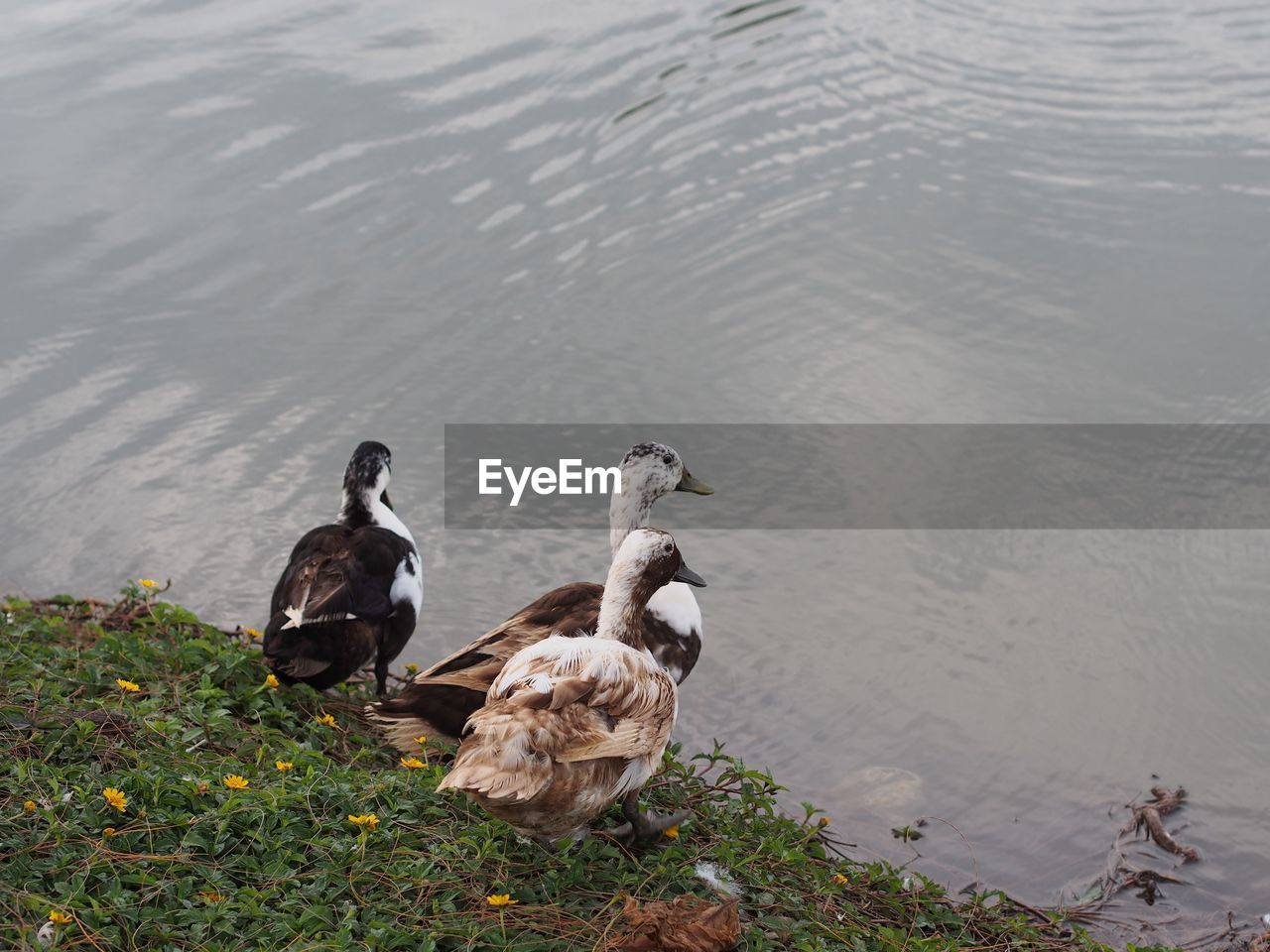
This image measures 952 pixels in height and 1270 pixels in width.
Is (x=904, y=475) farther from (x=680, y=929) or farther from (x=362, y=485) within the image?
(x=680, y=929)

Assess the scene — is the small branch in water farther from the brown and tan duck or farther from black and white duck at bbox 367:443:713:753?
the brown and tan duck

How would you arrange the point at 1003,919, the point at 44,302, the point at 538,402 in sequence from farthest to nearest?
the point at 44,302 < the point at 538,402 < the point at 1003,919

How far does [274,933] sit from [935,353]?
19.1ft

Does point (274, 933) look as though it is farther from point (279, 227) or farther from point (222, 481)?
point (279, 227)

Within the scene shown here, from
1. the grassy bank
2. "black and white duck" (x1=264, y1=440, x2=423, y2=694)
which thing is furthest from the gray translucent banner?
the grassy bank

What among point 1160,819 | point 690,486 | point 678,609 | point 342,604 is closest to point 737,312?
point 690,486

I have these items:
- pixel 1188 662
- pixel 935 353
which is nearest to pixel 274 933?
pixel 1188 662

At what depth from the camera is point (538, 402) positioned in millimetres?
7988

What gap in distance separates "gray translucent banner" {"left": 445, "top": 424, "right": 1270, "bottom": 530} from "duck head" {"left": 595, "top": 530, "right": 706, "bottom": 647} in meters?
2.97

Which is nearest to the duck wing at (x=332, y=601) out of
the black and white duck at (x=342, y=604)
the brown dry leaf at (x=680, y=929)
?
the black and white duck at (x=342, y=604)

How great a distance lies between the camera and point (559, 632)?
4.93 metres

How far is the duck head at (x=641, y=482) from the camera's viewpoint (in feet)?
19.0

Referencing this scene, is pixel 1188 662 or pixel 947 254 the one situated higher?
pixel 947 254

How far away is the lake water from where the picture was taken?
6.11 meters
